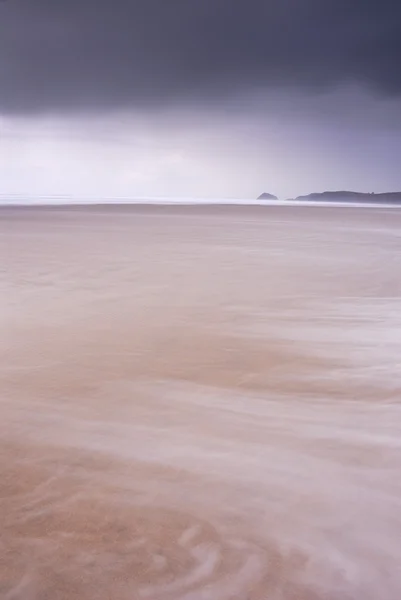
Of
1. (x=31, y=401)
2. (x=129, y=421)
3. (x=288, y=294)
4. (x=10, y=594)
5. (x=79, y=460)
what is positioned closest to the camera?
(x=10, y=594)

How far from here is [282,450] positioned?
2.00m

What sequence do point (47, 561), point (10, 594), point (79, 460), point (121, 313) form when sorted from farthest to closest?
point (121, 313) → point (79, 460) → point (47, 561) → point (10, 594)

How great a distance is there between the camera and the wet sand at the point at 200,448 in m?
1.37

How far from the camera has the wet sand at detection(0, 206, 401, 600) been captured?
1369 mm

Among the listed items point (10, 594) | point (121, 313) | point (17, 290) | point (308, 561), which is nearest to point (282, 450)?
point (308, 561)

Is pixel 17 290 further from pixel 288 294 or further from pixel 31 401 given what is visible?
pixel 31 401

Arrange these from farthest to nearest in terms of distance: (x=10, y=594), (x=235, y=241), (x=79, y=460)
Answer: (x=235, y=241)
(x=79, y=460)
(x=10, y=594)

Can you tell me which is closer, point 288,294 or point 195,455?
point 195,455

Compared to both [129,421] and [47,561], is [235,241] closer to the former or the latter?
[129,421]

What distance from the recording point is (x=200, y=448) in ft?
6.61

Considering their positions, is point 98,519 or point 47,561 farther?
point 98,519

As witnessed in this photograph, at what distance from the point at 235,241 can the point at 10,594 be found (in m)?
8.74

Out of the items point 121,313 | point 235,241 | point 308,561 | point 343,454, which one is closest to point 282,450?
point 343,454

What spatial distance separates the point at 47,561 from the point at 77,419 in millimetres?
898
